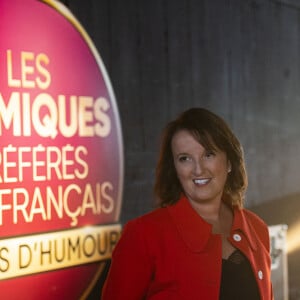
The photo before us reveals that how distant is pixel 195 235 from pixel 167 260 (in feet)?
0.40

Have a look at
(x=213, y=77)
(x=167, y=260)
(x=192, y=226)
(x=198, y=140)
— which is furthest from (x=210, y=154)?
(x=213, y=77)

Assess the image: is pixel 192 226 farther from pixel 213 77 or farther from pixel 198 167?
pixel 213 77

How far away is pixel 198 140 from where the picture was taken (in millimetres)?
2135

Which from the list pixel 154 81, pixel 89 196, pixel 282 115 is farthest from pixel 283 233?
pixel 89 196

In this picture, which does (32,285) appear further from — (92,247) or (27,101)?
(27,101)

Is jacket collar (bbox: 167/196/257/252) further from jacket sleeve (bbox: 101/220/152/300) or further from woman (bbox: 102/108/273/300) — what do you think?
jacket sleeve (bbox: 101/220/152/300)

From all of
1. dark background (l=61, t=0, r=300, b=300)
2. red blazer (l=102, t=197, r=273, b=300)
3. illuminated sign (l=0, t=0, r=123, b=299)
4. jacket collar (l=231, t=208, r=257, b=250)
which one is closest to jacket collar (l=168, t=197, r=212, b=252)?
red blazer (l=102, t=197, r=273, b=300)

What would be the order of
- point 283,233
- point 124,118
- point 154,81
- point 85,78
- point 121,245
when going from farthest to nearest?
point 283,233, point 154,81, point 124,118, point 85,78, point 121,245

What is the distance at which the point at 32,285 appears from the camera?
2.58 m

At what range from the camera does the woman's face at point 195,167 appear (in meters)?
2.14

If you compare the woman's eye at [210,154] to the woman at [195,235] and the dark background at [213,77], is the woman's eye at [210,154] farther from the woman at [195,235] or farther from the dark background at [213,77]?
the dark background at [213,77]

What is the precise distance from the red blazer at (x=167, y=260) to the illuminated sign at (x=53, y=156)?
24.2 inches

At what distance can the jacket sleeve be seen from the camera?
1.99 m

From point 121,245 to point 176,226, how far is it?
17 centimetres
